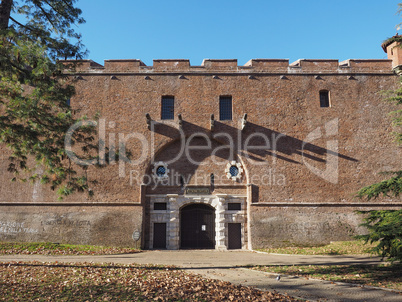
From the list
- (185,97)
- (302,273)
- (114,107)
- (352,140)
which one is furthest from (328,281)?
(114,107)

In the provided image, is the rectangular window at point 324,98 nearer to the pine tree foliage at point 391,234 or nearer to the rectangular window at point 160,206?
the rectangular window at point 160,206

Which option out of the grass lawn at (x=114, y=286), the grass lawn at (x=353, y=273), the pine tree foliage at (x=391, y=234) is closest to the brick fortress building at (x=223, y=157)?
the grass lawn at (x=353, y=273)

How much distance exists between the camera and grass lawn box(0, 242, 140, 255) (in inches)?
619

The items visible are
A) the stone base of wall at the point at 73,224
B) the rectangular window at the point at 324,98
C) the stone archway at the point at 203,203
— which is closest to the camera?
the stone base of wall at the point at 73,224

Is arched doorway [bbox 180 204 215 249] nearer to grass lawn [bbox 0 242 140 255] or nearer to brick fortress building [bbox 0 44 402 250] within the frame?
brick fortress building [bbox 0 44 402 250]

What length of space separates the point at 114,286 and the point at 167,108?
13.5 meters

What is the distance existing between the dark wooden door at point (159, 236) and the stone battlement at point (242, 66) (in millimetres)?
9827

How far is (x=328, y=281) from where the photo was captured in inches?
361

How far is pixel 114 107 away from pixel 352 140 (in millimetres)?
15123

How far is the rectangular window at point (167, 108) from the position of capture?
792 inches

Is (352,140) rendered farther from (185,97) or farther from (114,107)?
(114,107)

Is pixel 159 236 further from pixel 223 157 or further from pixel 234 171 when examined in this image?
pixel 223 157

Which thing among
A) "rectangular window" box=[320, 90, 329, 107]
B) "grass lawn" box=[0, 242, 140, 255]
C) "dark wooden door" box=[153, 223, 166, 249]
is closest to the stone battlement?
"rectangular window" box=[320, 90, 329, 107]

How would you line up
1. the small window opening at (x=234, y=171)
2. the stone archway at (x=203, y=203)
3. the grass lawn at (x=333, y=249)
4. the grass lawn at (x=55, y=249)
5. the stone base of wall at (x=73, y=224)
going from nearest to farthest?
the grass lawn at (x=333, y=249) < the grass lawn at (x=55, y=249) < the stone base of wall at (x=73, y=224) < the stone archway at (x=203, y=203) < the small window opening at (x=234, y=171)
